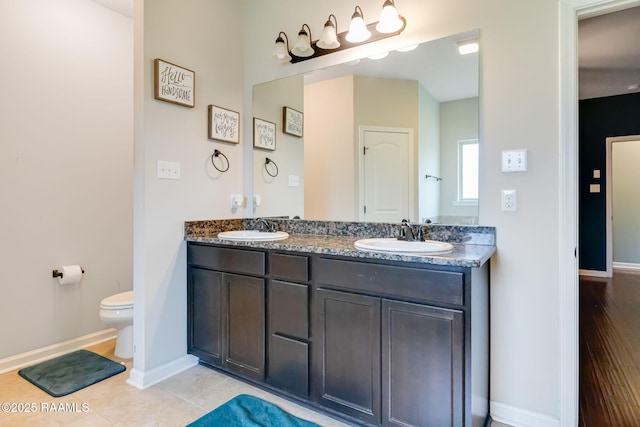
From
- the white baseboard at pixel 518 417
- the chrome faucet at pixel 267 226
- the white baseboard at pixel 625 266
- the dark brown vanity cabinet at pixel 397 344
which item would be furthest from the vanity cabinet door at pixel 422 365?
the white baseboard at pixel 625 266

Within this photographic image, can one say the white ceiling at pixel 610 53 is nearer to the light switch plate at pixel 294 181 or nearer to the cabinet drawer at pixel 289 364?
the light switch plate at pixel 294 181

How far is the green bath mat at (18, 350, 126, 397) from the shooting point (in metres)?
1.92

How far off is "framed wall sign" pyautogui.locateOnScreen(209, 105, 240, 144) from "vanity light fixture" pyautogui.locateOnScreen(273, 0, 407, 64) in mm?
521

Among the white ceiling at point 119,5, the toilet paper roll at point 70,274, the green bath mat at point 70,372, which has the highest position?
the white ceiling at point 119,5

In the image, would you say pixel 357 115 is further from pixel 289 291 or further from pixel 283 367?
pixel 283 367

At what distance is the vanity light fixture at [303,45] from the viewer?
84.5 inches

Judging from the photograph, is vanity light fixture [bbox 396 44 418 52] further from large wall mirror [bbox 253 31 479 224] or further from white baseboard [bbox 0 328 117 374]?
white baseboard [bbox 0 328 117 374]

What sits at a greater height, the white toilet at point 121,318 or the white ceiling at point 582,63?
the white ceiling at point 582,63

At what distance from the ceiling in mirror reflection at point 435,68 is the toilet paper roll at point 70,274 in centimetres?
236

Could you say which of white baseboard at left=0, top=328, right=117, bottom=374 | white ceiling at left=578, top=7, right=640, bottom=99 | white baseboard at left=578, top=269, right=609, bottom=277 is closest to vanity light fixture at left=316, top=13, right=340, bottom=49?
white ceiling at left=578, top=7, right=640, bottom=99

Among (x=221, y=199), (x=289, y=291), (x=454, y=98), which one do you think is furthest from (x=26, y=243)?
(x=454, y=98)

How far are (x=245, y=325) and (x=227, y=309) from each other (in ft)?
0.54

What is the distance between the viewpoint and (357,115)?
2168 mm

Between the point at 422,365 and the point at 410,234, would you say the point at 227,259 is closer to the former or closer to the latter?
the point at 410,234
